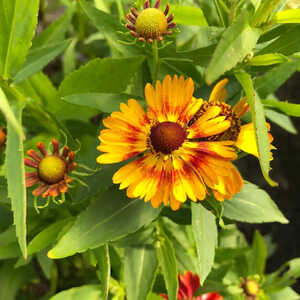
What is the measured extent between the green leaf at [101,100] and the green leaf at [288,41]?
267 millimetres

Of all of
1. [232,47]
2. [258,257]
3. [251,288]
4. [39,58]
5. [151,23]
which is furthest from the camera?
[258,257]

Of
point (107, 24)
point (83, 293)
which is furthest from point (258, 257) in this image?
point (107, 24)

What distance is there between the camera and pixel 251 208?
77 centimetres

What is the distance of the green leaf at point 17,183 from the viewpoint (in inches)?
21.4

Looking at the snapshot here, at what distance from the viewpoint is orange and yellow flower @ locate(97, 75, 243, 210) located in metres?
0.59

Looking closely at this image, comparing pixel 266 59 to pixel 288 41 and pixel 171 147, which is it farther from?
pixel 171 147

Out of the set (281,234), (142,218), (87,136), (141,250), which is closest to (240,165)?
(281,234)

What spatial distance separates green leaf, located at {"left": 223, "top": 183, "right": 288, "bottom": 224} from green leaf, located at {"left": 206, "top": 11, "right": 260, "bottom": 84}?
1.08 feet

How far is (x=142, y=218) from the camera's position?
27.8 inches

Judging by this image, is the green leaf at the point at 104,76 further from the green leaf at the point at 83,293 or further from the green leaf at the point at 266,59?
the green leaf at the point at 83,293

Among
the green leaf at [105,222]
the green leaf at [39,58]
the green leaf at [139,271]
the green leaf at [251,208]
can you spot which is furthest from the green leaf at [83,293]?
the green leaf at [39,58]

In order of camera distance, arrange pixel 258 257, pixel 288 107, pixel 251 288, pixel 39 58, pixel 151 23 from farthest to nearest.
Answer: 1. pixel 258 257
2. pixel 251 288
3. pixel 39 58
4. pixel 288 107
5. pixel 151 23

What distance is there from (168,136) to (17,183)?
229 mm

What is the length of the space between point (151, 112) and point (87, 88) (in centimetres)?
21
